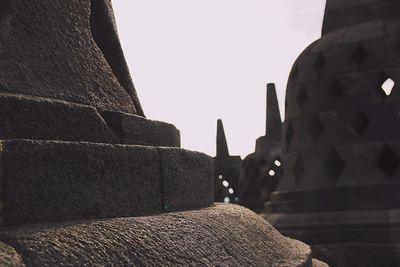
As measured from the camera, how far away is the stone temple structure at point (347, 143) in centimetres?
638

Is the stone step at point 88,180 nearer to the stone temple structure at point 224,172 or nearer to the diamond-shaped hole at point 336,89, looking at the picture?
the diamond-shaped hole at point 336,89

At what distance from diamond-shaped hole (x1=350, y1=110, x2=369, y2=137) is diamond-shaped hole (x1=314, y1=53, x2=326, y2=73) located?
76 cm

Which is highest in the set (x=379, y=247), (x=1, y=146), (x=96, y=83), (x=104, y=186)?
(x=96, y=83)

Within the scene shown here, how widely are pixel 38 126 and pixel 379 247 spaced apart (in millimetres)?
4515

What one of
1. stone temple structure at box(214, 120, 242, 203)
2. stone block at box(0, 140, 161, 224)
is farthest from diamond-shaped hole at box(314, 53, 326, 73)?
stone temple structure at box(214, 120, 242, 203)

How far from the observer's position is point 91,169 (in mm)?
2357

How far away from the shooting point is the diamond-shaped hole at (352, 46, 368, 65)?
6.95 m

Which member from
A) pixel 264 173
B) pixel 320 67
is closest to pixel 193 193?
pixel 320 67

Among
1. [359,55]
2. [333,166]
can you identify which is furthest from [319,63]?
[333,166]

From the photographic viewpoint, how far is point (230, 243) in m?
2.81

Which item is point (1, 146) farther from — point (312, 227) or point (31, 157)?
point (312, 227)

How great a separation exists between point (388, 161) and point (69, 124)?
4.84 m

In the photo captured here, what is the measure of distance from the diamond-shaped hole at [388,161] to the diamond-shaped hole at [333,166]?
0.44m

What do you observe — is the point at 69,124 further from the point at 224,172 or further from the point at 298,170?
the point at 224,172
